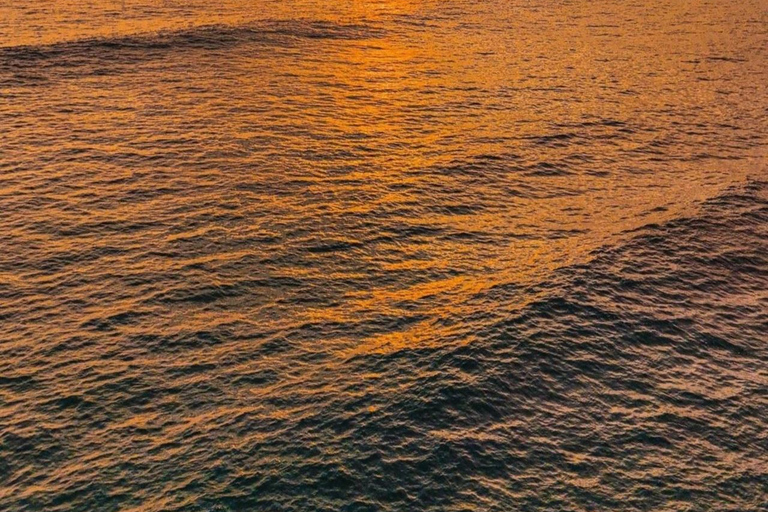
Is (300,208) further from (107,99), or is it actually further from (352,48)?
(352,48)

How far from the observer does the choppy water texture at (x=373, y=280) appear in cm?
3606

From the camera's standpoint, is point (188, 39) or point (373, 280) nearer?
point (373, 280)

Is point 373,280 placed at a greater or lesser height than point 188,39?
lesser

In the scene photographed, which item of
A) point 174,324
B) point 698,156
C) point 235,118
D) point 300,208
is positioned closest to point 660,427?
point 174,324

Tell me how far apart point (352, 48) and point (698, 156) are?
4541 cm

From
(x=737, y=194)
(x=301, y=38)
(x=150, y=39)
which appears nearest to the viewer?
(x=737, y=194)

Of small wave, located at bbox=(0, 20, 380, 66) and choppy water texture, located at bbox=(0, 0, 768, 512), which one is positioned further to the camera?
small wave, located at bbox=(0, 20, 380, 66)

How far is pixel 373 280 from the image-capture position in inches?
1993

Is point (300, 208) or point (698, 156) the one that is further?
point (698, 156)

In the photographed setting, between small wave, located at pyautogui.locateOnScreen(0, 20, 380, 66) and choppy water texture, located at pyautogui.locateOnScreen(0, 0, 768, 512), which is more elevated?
small wave, located at pyautogui.locateOnScreen(0, 20, 380, 66)

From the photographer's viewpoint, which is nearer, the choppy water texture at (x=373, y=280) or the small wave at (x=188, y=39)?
the choppy water texture at (x=373, y=280)

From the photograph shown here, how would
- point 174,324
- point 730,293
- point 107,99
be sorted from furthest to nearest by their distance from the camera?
point 107,99 < point 730,293 < point 174,324

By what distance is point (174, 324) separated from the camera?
150ft

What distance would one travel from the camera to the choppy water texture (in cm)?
3606
